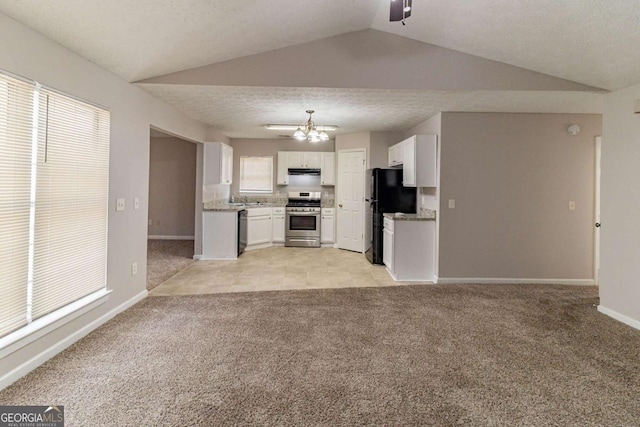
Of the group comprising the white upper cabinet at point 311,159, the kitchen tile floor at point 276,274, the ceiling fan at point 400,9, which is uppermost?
the white upper cabinet at point 311,159

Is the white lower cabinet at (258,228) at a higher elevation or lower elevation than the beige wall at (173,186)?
lower

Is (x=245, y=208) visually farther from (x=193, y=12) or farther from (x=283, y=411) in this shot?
(x=283, y=411)

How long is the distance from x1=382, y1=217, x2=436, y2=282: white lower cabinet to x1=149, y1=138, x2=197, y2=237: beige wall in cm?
528

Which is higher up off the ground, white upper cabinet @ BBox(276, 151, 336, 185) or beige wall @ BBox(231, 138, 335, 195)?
beige wall @ BBox(231, 138, 335, 195)

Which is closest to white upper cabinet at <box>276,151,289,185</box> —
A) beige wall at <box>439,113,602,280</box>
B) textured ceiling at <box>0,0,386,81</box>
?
beige wall at <box>439,113,602,280</box>

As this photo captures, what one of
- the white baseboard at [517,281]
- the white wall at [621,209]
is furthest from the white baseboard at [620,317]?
the white baseboard at [517,281]

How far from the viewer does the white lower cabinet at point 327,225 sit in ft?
22.9

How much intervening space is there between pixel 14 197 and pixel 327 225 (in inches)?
212

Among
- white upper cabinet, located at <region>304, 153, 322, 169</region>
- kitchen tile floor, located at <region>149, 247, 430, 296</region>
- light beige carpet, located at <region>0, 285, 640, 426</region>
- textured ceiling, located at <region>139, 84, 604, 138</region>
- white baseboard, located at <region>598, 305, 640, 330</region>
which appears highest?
textured ceiling, located at <region>139, 84, 604, 138</region>

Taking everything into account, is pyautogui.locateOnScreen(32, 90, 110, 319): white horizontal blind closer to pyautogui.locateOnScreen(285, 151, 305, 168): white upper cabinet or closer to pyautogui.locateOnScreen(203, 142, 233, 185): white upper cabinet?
pyautogui.locateOnScreen(203, 142, 233, 185): white upper cabinet

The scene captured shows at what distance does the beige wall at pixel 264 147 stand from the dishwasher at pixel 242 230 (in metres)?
1.43

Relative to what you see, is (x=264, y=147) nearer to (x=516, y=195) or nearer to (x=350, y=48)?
(x=350, y=48)

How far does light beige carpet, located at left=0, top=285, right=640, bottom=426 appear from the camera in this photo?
5.79 ft

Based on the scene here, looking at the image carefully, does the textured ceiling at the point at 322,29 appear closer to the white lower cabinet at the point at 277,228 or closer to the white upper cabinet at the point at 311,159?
the white upper cabinet at the point at 311,159
